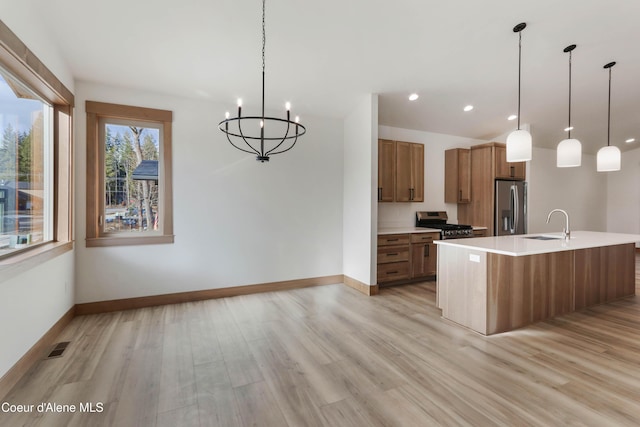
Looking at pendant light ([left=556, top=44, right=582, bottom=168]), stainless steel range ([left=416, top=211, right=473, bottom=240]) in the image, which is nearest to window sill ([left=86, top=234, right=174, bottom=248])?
stainless steel range ([left=416, top=211, right=473, bottom=240])

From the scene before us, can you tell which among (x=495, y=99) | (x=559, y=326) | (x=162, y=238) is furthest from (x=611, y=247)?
(x=162, y=238)

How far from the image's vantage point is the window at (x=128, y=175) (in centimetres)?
357

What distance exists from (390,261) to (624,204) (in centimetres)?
784

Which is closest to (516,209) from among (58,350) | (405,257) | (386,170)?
(405,257)

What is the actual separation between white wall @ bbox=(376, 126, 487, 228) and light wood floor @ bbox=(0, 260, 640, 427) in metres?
2.29

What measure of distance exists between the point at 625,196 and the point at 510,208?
205 inches

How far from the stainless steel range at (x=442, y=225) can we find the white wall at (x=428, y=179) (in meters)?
0.12

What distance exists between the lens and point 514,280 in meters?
3.13

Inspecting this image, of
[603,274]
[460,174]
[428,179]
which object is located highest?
[460,174]

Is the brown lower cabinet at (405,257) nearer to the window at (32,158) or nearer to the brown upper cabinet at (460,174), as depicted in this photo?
the brown upper cabinet at (460,174)

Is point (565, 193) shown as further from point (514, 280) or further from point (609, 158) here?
point (514, 280)

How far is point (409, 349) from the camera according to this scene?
2.73m

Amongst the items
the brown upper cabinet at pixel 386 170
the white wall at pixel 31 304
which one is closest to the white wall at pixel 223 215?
the white wall at pixel 31 304

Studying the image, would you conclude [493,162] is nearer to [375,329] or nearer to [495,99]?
[495,99]
